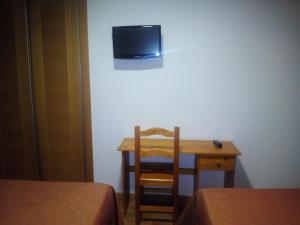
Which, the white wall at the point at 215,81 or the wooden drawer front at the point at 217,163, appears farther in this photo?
the white wall at the point at 215,81

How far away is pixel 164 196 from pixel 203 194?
1089 mm

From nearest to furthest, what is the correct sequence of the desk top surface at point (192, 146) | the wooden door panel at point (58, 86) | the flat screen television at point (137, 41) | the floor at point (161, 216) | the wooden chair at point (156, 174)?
the floor at point (161, 216) < the wooden chair at point (156, 174) < the desk top surface at point (192, 146) < the flat screen television at point (137, 41) < the wooden door panel at point (58, 86)

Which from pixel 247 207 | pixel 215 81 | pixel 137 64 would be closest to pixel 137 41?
pixel 137 64

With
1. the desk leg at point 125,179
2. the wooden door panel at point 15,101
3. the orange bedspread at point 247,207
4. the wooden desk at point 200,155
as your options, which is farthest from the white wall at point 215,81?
the orange bedspread at point 247,207

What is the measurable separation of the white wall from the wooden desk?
17cm

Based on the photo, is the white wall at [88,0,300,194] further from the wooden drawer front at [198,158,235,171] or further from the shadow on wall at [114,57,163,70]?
the wooden drawer front at [198,158,235,171]

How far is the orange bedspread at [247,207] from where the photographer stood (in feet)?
4.09

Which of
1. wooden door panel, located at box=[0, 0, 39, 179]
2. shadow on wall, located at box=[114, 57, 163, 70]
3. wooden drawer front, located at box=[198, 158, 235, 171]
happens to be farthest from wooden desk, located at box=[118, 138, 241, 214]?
wooden door panel, located at box=[0, 0, 39, 179]

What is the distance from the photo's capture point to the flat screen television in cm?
229

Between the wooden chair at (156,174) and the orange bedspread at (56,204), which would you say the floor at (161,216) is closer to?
the wooden chair at (156,174)

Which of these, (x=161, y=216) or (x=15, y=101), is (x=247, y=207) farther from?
(x=15, y=101)

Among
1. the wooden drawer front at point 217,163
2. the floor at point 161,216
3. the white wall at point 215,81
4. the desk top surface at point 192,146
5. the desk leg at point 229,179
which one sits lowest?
the floor at point 161,216

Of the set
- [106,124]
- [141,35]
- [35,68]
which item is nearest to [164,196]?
[106,124]

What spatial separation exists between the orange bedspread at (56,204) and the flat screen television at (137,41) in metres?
1.37
